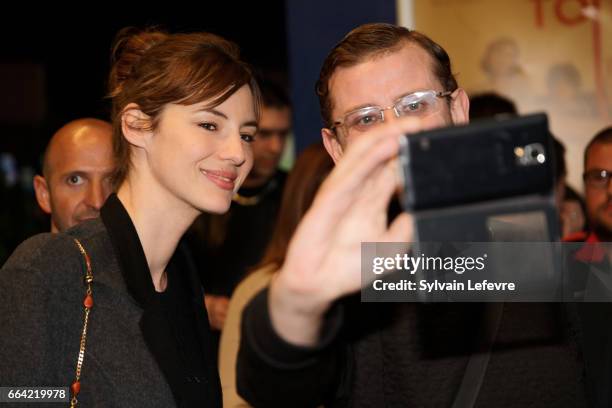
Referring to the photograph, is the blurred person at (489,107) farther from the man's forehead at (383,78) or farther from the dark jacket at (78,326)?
the dark jacket at (78,326)

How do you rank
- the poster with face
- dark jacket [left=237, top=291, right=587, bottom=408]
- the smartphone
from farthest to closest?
the poster with face, dark jacket [left=237, top=291, right=587, bottom=408], the smartphone

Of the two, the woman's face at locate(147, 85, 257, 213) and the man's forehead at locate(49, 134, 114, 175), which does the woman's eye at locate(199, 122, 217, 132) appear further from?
the man's forehead at locate(49, 134, 114, 175)

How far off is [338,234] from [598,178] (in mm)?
1619

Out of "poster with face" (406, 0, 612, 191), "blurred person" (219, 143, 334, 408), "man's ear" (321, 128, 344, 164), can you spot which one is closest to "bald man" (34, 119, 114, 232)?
"blurred person" (219, 143, 334, 408)

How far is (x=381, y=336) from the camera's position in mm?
1482

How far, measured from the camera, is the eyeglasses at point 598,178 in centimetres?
238

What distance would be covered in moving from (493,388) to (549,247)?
50cm

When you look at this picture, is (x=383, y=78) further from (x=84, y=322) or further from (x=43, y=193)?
(x=43, y=193)

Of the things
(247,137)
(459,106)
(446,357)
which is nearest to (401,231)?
(446,357)

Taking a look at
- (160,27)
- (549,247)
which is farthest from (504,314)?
(160,27)

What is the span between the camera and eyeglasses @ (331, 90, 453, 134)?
1573mm

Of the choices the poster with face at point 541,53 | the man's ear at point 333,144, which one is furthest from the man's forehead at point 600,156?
the poster with face at point 541,53

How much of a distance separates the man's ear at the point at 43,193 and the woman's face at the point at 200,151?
901 millimetres

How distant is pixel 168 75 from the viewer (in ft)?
6.22
